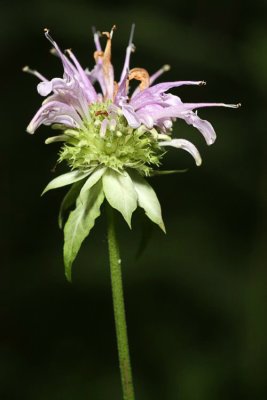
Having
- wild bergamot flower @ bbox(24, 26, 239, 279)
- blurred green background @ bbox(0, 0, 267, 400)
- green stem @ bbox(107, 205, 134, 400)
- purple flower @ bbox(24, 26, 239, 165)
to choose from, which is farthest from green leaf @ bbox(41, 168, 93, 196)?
blurred green background @ bbox(0, 0, 267, 400)

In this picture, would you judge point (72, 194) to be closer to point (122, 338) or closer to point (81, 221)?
point (81, 221)

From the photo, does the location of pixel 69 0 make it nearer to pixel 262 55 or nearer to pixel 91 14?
pixel 91 14

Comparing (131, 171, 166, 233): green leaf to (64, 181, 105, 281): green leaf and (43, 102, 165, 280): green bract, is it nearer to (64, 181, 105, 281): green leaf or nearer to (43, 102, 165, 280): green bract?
(43, 102, 165, 280): green bract

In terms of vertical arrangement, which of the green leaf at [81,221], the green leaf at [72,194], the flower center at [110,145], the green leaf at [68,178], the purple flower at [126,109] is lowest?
the green leaf at [81,221]

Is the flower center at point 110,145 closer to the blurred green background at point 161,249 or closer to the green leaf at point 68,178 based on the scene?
the green leaf at point 68,178

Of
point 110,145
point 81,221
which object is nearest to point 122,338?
point 81,221

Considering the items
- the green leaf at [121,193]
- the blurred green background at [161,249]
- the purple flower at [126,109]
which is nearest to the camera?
the green leaf at [121,193]

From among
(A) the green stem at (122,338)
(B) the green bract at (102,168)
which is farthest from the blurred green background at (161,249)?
(A) the green stem at (122,338)
